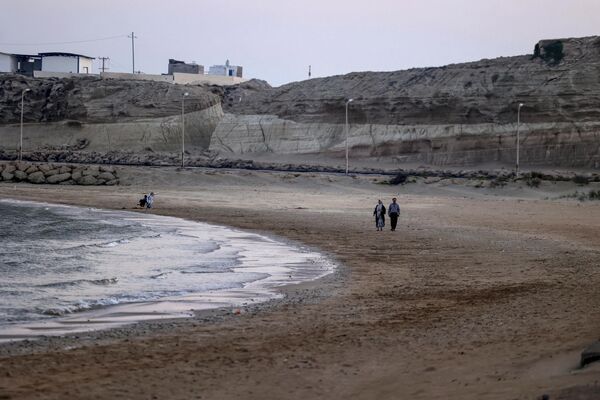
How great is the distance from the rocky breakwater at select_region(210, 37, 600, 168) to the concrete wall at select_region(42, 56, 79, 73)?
129 ft

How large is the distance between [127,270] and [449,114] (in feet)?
156

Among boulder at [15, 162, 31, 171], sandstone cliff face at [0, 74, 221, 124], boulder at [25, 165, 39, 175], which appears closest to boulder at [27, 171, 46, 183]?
boulder at [25, 165, 39, 175]

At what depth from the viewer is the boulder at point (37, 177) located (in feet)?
189

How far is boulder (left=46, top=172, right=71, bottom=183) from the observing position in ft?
186

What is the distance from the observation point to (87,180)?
55625mm

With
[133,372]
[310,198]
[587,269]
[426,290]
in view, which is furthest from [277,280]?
[310,198]

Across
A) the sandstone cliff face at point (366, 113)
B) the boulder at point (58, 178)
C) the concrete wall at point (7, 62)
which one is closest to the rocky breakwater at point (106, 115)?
the sandstone cliff face at point (366, 113)

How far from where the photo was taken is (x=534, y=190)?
46.5 m

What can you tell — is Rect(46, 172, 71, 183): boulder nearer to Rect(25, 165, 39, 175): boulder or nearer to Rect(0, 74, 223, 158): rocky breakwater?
Rect(25, 165, 39, 175): boulder

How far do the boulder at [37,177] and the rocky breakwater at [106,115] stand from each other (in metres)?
17.8

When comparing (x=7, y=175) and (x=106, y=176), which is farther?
(x=7, y=175)

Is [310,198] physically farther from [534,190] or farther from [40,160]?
Answer: [40,160]

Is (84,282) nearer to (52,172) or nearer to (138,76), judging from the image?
(52,172)

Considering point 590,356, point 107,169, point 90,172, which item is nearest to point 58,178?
point 90,172
